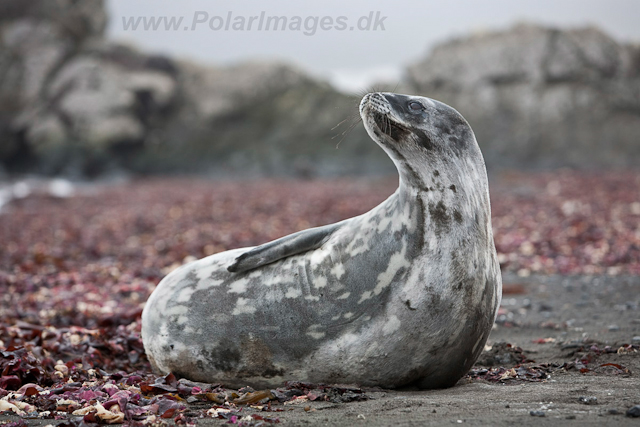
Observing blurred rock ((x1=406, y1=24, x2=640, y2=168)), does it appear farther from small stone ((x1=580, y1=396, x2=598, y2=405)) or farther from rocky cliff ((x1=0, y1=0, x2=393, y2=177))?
small stone ((x1=580, y1=396, x2=598, y2=405))

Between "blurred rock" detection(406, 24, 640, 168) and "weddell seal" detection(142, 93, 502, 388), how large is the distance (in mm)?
32267

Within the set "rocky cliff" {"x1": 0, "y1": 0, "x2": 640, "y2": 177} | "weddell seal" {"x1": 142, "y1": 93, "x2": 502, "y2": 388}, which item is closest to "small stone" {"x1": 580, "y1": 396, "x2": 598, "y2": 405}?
"weddell seal" {"x1": 142, "y1": 93, "x2": 502, "y2": 388}

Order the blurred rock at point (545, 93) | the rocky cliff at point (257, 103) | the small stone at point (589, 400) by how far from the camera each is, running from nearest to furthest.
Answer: the small stone at point (589, 400)
the blurred rock at point (545, 93)
the rocky cliff at point (257, 103)

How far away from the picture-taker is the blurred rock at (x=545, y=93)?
35500 mm

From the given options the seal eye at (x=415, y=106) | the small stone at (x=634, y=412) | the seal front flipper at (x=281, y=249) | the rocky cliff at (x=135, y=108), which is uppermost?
the rocky cliff at (x=135, y=108)

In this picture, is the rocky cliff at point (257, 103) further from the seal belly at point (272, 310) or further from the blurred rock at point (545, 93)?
the seal belly at point (272, 310)

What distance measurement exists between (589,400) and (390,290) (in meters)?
1.30

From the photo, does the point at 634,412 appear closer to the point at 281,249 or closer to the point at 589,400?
the point at 589,400

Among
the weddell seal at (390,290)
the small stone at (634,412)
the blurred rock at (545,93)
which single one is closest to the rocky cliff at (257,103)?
the blurred rock at (545,93)

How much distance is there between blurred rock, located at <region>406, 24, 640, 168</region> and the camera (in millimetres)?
35500

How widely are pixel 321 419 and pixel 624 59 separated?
1552 inches

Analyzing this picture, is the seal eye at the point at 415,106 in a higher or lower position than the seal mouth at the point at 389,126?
higher

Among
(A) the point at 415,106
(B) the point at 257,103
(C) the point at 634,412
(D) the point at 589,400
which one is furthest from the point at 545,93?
(C) the point at 634,412

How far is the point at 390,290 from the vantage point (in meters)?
4.23
